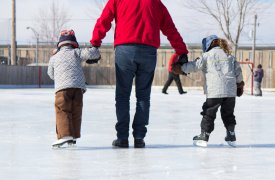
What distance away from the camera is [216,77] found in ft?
17.1

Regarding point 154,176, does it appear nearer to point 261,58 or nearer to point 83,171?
point 83,171

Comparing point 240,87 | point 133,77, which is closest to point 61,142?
point 133,77

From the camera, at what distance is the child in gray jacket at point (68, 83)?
4.95 meters

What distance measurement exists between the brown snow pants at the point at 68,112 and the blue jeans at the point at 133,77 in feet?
1.11

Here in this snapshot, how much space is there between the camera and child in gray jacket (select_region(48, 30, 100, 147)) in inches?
195

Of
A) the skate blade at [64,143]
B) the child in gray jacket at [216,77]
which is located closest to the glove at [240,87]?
the child in gray jacket at [216,77]

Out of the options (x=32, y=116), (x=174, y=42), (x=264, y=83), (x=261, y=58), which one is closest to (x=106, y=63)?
(x=261, y=58)

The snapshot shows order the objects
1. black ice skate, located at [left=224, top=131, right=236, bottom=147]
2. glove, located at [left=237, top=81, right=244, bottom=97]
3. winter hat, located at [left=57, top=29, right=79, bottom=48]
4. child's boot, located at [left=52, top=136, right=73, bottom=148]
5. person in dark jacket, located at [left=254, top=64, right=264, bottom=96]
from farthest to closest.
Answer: person in dark jacket, located at [left=254, top=64, right=264, bottom=96], glove, located at [left=237, top=81, right=244, bottom=97], black ice skate, located at [left=224, top=131, right=236, bottom=147], winter hat, located at [left=57, top=29, right=79, bottom=48], child's boot, located at [left=52, top=136, right=73, bottom=148]

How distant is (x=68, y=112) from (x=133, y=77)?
23.9 inches

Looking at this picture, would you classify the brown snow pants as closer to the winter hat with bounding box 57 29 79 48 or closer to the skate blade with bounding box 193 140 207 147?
the winter hat with bounding box 57 29 79 48

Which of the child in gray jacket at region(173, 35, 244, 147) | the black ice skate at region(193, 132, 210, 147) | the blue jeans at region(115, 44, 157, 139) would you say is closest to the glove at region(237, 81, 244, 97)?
the child in gray jacket at region(173, 35, 244, 147)

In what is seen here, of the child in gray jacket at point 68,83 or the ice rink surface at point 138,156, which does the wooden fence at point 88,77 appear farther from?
the child in gray jacket at point 68,83

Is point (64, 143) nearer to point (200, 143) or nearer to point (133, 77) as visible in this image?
point (133, 77)

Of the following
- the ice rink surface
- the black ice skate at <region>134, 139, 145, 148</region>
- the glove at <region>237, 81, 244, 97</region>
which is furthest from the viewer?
the glove at <region>237, 81, 244, 97</region>
